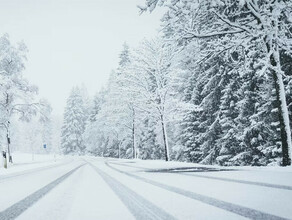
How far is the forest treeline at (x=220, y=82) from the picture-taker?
10.6m

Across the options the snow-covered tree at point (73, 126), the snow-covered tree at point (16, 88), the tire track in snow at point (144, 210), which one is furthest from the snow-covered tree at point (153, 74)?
the snow-covered tree at point (73, 126)

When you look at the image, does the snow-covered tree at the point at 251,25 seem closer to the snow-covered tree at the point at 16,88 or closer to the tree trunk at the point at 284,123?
the tree trunk at the point at 284,123

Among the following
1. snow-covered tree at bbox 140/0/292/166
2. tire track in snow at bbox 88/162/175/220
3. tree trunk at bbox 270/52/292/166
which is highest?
snow-covered tree at bbox 140/0/292/166

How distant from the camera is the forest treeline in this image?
10.6m

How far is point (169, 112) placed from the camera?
25453 mm

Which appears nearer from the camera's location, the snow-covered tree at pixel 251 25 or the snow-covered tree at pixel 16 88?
the snow-covered tree at pixel 251 25

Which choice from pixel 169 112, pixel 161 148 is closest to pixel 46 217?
pixel 169 112

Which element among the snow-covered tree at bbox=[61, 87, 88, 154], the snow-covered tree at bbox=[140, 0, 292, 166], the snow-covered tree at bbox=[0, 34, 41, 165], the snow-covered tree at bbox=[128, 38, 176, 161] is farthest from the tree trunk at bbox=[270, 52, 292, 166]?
the snow-covered tree at bbox=[61, 87, 88, 154]

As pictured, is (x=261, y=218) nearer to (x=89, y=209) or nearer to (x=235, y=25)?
(x=89, y=209)

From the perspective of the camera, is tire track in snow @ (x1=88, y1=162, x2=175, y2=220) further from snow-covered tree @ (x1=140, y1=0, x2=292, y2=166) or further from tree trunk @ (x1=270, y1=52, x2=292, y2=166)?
tree trunk @ (x1=270, y1=52, x2=292, y2=166)

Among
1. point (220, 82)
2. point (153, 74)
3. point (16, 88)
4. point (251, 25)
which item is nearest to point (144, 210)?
point (251, 25)

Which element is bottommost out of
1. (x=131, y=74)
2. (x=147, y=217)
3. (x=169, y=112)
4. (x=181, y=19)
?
(x=147, y=217)

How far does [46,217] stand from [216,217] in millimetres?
2048

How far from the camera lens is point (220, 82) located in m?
20.1
